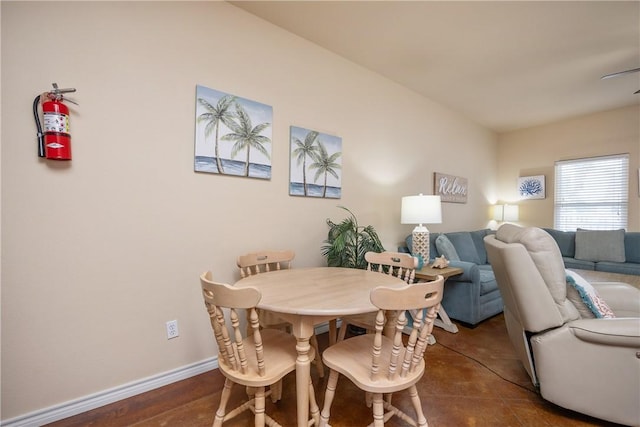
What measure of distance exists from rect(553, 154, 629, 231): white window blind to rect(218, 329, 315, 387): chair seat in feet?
17.0

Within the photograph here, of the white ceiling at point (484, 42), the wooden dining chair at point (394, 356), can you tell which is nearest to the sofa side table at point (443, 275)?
the wooden dining chair at point (394, 356)

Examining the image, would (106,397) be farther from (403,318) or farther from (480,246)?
(480,246)

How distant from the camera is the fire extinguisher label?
135 cm

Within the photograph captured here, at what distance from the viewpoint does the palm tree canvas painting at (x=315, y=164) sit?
2.34m

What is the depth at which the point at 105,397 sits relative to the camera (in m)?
1.54

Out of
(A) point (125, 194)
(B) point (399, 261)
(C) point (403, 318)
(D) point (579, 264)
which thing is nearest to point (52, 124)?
(A) point (125, 194)

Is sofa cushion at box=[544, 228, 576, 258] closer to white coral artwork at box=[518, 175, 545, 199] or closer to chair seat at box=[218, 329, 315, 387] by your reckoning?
white coral artwork at box=[518, 175, 545, 199]

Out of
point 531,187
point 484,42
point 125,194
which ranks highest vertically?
point 484,42

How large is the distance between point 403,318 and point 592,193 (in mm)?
5084

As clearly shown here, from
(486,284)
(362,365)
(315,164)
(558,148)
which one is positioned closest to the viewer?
(362,365)

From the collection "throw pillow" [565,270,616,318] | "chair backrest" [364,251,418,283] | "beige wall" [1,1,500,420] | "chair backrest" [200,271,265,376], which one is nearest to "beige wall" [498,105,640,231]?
"throw pillow" [565,270,616,318]

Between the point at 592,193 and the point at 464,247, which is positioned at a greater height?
the point at 592,193

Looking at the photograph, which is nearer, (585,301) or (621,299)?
(585,301)

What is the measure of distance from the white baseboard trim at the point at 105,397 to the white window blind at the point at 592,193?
5525 mm
